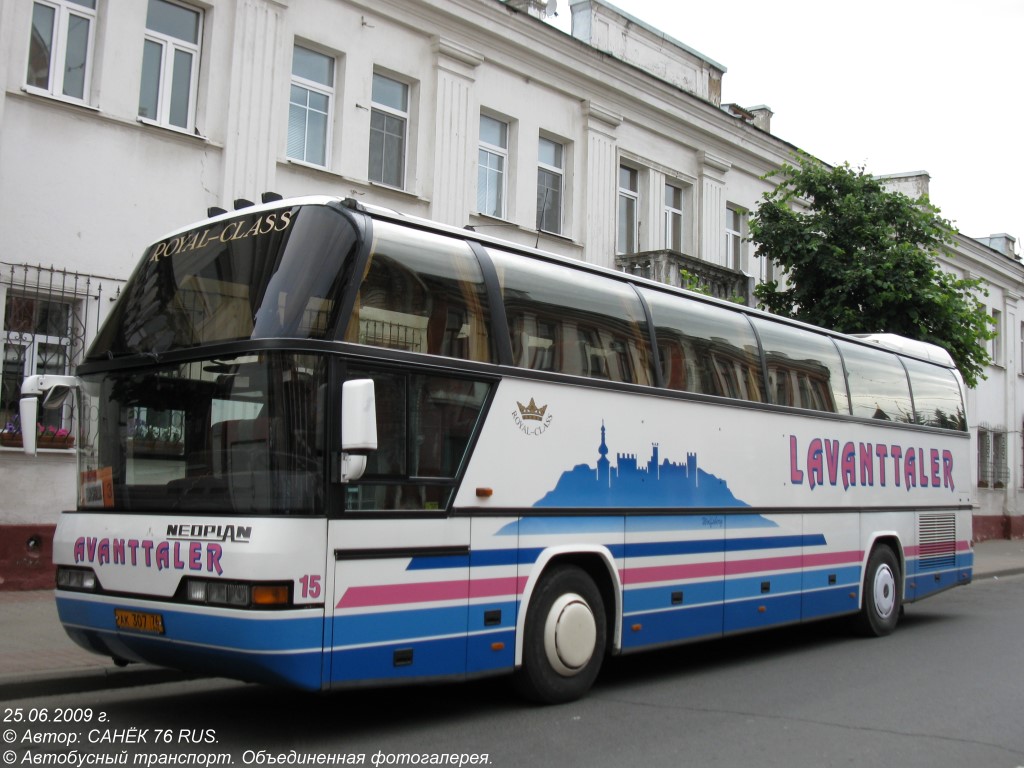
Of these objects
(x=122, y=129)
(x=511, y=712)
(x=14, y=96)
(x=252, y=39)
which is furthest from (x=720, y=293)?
(x=511, y=712)

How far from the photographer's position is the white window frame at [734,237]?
2466cm

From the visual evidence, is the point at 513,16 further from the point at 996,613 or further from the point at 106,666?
the point at 106,666

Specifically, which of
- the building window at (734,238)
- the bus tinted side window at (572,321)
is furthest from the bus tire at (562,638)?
the building window at (734,238)

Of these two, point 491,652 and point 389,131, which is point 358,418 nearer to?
point 491,652

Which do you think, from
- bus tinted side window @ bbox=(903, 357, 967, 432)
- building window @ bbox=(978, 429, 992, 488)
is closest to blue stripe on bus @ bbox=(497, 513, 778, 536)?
bus tinted side window @ bbox=(903, 357, 967, 432)

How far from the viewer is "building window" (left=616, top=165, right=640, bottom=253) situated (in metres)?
21.7

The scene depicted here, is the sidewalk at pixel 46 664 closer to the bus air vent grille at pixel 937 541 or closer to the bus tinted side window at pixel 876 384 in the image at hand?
the bus tinted side window at pixel 876 384

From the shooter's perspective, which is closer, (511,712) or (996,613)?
(511,712)

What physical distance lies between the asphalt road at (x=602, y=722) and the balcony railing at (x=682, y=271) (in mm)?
11184

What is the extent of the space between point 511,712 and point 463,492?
166 cm

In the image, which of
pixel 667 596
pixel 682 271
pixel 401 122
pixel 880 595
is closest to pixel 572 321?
pixel 667 596

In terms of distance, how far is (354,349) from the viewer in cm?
651

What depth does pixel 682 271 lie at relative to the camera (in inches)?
788

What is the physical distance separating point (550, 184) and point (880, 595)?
34.2 feet
